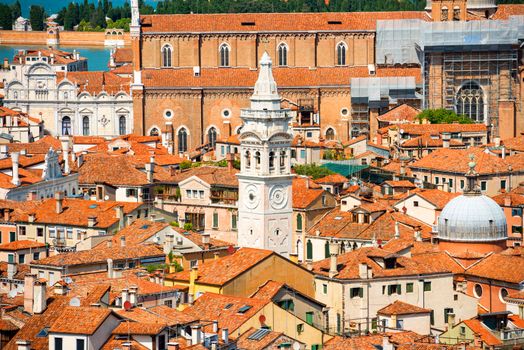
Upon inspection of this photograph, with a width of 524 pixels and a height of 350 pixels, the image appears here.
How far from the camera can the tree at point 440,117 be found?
3210 inches

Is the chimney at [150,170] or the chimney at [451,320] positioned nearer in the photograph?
the chimney at [451,320]

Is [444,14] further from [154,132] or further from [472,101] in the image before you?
[154,132]

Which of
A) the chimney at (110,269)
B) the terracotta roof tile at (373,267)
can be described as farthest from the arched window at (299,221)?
the chimney at (110,269)

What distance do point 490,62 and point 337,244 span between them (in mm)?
35183

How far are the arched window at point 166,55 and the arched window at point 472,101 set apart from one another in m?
12.9

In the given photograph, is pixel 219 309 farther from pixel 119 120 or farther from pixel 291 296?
pixel 119 120

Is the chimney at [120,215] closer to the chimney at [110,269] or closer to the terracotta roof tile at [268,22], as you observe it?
the chimney at [110,269]

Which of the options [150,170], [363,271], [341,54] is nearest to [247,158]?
[363,271]

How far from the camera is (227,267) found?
141ft

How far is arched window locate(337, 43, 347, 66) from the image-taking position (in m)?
93.0

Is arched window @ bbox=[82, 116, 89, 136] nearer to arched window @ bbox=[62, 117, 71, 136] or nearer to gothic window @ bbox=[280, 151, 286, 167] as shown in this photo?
arched window @ bbox=[62, 117, 71, 136]

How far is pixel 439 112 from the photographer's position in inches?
3248

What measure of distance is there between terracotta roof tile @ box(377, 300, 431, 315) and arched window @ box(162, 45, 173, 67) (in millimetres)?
51486

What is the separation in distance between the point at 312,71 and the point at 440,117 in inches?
455
